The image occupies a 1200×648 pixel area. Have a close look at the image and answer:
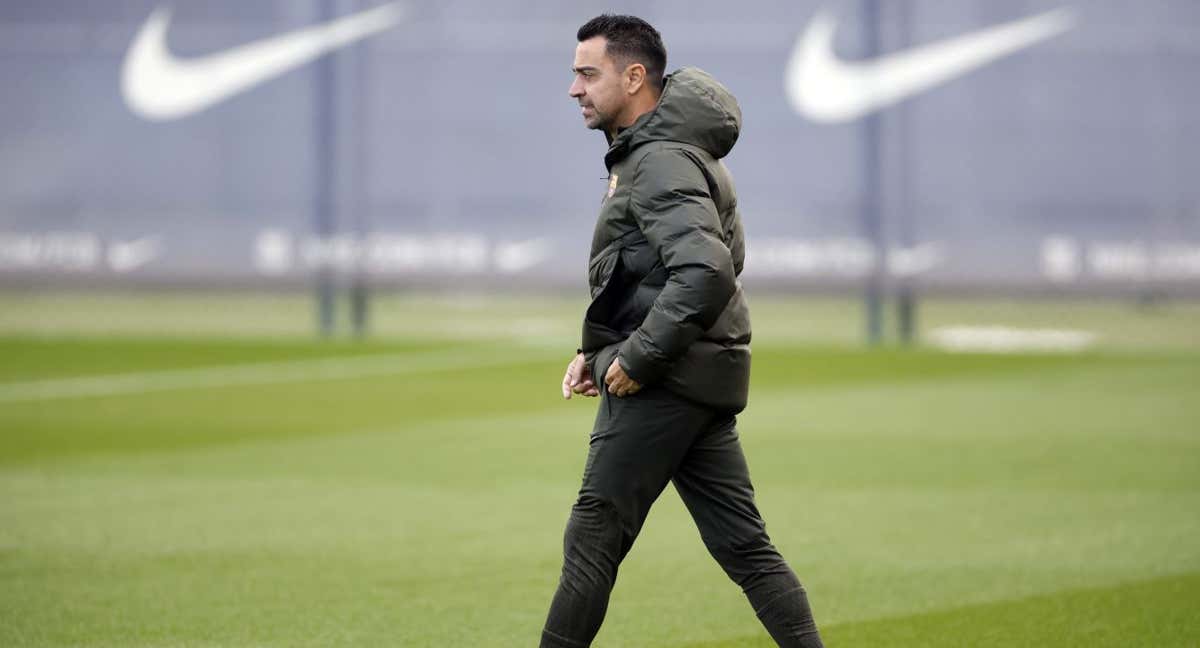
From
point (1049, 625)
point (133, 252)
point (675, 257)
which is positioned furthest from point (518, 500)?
point (133, 252)

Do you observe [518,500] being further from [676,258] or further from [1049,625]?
[676,258]

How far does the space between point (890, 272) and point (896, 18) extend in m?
2.62

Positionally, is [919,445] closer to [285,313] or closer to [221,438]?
[221,438]

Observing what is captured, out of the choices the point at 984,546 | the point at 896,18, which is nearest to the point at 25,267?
the point at 896,18

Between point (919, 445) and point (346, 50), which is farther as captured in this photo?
point (346, 50)

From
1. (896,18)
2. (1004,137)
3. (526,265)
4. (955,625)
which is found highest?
(896,18)

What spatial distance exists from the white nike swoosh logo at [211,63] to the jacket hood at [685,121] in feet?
46.8

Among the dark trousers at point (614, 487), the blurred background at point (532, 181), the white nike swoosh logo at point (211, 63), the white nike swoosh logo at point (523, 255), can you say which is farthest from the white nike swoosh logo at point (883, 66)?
the dark trousers at point (614, 487)

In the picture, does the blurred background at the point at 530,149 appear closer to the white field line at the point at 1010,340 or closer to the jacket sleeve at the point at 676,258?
the white field line at the point at 1010,340

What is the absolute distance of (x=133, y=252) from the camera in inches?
728

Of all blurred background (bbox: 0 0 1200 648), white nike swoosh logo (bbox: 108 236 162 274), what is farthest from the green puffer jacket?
white nike swoosh logo (bbox: 108 236 162 274)

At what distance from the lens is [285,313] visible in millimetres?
23516

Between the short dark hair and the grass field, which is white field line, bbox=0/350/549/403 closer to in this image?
the grass field

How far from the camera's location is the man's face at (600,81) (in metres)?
4.69
